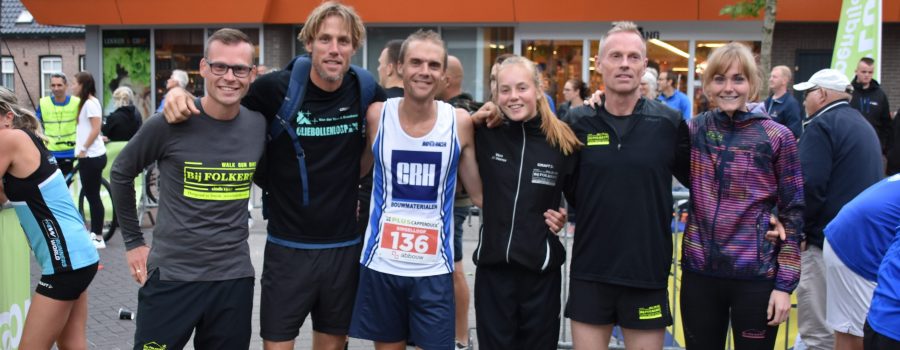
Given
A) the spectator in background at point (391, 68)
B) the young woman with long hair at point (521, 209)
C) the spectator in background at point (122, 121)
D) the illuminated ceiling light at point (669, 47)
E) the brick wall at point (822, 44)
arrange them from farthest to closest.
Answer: the illuminated ceiling light at point (669, 47), the brick wall at point (822, 44), the spectator in background at point (122, 121), the spectator in background at point (391, 68), the young woman with long hair at point (521, 209)

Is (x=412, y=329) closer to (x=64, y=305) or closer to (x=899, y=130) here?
(x=64, y=305)

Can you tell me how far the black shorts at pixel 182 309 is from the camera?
366cm

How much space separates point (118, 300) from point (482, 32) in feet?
A: 38.5

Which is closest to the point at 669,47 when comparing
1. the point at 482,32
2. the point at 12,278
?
the point at 482,32

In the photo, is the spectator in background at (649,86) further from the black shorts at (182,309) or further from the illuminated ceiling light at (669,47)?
the illuminated ceiling light at (669,47)

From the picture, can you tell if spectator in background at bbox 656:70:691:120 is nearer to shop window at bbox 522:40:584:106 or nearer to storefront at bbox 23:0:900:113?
storefront at bbox 23:0:900:113

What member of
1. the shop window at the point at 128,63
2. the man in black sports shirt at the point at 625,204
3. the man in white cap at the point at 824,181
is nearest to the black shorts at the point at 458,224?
the man in black sports shirt at the point at 625,204

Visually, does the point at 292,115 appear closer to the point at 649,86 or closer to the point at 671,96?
the point at 649,86

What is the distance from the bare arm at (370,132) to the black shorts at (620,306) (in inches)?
47.5

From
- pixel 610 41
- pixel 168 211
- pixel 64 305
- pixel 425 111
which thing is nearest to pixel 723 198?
pixel 610 41

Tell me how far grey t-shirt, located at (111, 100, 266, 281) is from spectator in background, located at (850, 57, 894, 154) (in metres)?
8.07

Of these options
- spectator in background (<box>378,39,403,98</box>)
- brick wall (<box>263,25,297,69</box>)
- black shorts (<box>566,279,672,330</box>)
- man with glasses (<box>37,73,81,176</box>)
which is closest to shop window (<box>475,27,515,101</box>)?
brick wall (<box>263,25,297,69</box>)

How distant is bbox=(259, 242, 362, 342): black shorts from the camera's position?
395cm

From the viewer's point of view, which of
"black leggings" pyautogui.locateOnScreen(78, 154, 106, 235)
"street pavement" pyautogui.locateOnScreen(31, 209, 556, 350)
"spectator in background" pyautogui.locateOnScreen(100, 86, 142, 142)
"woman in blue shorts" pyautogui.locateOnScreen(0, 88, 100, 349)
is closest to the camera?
"woman in blue shorts" pyautogui.locateOnScreen(0, 88, 100, 349)
